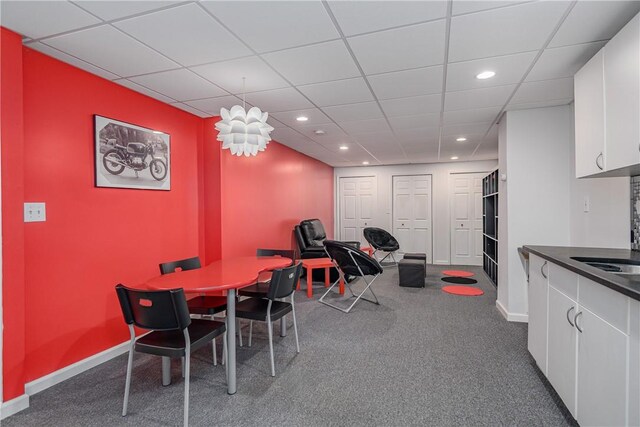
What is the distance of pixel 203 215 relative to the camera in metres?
3.97

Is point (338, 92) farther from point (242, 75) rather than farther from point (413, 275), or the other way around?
point (413, 275)

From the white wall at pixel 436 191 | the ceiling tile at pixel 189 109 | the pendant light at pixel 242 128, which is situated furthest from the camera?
the white wall at pixel 436 191

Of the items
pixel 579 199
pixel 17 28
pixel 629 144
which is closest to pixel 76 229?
pixel 17 28

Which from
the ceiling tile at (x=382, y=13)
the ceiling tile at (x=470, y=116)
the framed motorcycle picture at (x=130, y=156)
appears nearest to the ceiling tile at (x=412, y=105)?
the ceiling tile at (x=470, y=116)

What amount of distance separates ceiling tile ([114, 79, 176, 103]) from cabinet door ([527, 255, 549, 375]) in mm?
3657

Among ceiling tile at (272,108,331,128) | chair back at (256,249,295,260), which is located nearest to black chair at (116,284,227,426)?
chair back at (256,249,295,260)

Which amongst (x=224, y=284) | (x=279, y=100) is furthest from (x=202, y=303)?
(x=279, y=100)

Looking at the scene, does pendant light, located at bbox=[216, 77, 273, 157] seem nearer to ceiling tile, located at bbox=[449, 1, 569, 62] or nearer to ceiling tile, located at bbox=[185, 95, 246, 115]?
ceiling tile, located at bbox=[185, 95, 246, 115]

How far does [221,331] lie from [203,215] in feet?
6.68

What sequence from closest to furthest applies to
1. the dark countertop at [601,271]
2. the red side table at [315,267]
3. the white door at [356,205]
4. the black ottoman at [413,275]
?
the dark countertop at [601,271]
the red side table at [315,267]
the black ottoman at [413,275]
the white door at [356,205]

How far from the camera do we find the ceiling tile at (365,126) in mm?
4219

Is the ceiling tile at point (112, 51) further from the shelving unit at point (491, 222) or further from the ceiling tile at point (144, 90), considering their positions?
the shelving unit at point (491, 222)

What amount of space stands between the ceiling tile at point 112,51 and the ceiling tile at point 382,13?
1410 mm

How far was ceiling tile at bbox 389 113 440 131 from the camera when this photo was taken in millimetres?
4000
